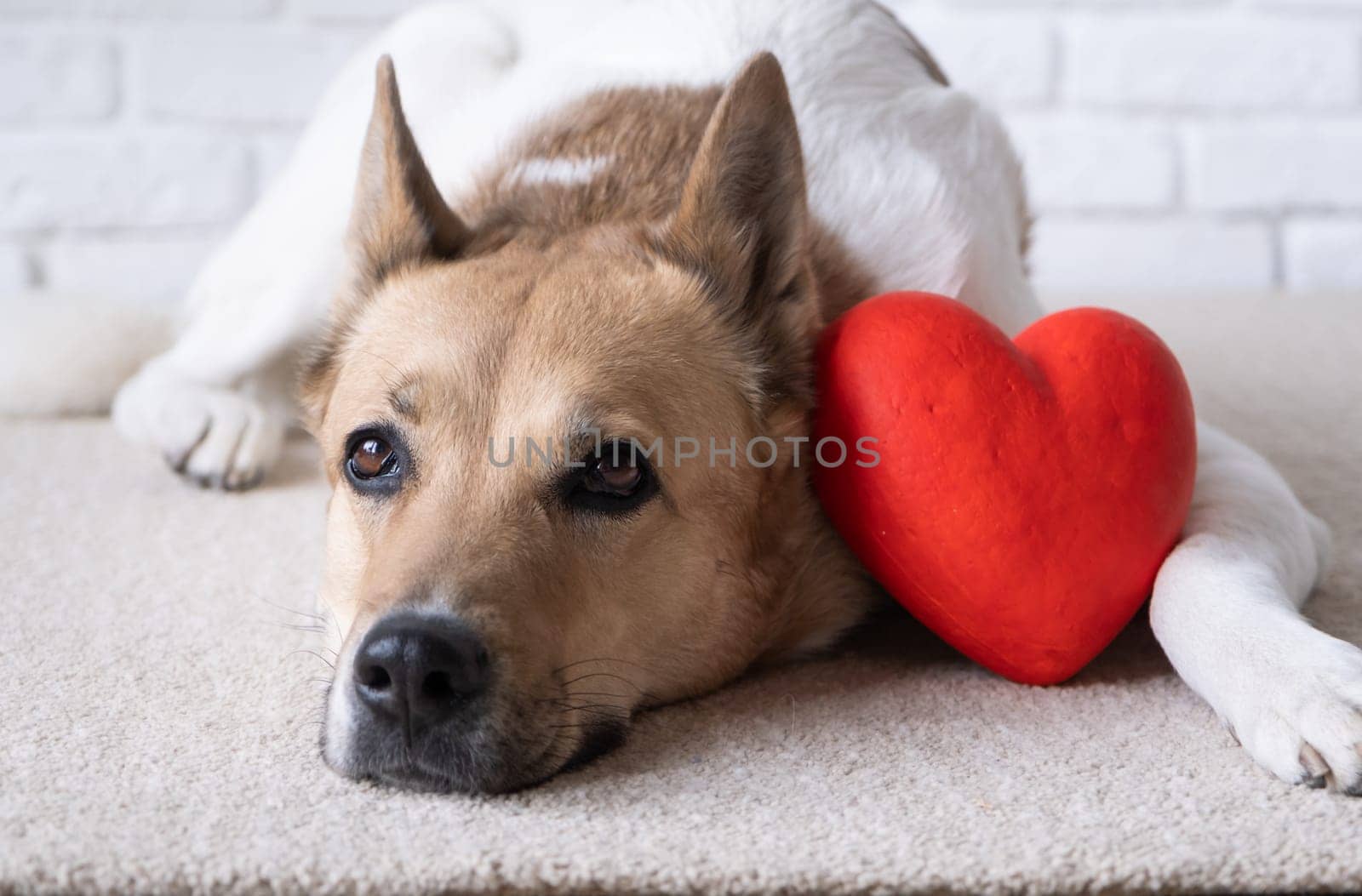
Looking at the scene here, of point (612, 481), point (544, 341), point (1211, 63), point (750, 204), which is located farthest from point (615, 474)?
point (1211, 63)

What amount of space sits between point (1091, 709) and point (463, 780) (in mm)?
695

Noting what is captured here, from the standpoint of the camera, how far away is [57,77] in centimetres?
377

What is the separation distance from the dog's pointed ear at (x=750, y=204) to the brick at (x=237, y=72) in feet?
8.81

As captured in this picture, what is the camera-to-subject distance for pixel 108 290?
3982 millimetres

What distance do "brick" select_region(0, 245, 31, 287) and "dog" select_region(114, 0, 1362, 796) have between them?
7.82ft

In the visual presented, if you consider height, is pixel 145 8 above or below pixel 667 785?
above

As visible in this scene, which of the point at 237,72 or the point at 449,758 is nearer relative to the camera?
the point at 449,758

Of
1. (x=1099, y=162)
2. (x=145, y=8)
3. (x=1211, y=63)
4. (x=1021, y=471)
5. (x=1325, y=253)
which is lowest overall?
(x=1325, y=253)

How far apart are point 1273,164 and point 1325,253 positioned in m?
0.39

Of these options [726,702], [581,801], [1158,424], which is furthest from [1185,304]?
[581,801]

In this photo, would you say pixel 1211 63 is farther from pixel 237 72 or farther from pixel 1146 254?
pixel 237 72

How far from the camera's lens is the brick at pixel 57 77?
12.4ft

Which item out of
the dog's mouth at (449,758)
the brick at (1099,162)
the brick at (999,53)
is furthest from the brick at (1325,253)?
the dog's mouth at (449,758)

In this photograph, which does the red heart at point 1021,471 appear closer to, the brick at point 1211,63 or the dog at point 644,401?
the dog at point 644,401
